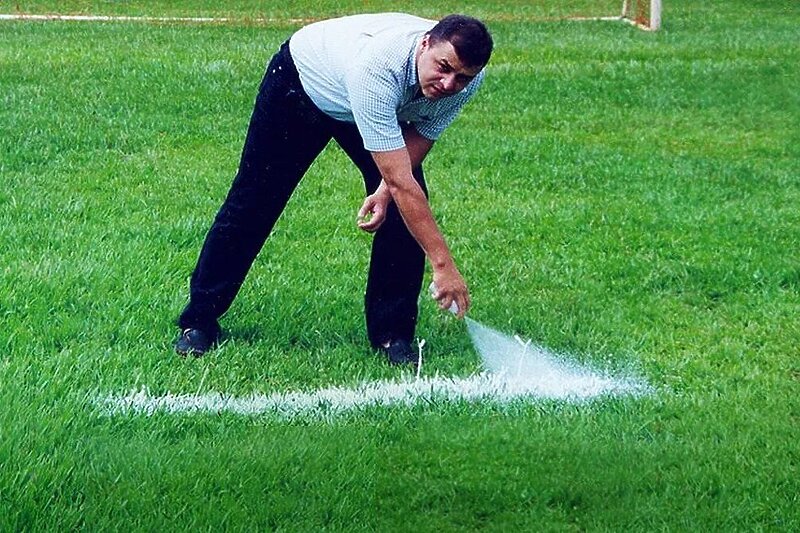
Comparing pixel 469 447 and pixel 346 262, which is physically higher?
pixel 469 447

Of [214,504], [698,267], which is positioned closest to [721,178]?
[698,267]

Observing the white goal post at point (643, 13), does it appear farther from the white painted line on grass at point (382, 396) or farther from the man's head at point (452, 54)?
the man's head at point (452, 54)

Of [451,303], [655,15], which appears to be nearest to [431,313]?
[451,303]

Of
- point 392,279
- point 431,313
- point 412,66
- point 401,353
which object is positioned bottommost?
point 431,313

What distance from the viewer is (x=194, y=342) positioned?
213 inches

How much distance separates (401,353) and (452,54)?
154cm

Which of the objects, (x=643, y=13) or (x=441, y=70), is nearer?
(x=441, y=70)

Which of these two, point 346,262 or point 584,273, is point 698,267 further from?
point 346,262

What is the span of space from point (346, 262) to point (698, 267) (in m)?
1.86

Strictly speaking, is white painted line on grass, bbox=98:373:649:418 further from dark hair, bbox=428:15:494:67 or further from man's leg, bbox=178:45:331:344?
dark hair, bbox=428:15:494:67

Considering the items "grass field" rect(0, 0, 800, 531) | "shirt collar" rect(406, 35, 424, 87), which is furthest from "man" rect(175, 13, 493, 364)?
"grass field" rect(0, 0, 800, 531)

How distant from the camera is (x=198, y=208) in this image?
311 inches

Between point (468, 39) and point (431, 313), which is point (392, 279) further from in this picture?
point (468, 39)

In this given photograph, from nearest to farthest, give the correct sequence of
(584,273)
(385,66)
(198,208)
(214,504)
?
(214,504) < (385,66) < (584,273) < (198,208)
